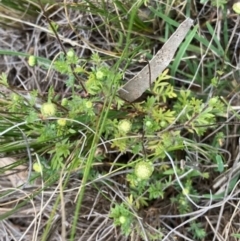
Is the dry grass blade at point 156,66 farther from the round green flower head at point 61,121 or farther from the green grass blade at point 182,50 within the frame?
the round green flower head at point 61,121

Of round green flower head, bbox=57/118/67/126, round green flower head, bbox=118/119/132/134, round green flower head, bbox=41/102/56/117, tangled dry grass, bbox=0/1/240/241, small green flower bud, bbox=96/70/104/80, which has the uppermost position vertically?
small green flower bud, bbox=96/70/104/80

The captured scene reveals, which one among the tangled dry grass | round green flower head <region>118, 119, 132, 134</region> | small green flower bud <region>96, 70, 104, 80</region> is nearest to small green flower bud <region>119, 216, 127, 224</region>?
the tangled dry grass

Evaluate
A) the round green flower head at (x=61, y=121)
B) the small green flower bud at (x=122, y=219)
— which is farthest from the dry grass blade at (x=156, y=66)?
the small green flower bud at (x=122, y=219)

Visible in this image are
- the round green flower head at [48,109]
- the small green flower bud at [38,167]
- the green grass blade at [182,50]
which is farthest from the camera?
the green grass blade at [182,50]

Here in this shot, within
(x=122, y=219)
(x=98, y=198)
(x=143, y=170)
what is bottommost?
(x=98, y=198)

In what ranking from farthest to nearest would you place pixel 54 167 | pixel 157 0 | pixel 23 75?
pixel 23 75
pixel 157 0
pixel 54 167

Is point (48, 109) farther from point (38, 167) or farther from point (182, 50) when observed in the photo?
point (182, 50)

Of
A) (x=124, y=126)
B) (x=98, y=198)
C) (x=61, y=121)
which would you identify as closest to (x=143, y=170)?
(x=124, y=126)

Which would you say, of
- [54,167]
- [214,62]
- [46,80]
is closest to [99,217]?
[54,167]

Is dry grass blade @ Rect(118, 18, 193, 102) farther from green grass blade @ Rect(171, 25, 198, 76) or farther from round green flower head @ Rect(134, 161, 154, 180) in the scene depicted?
round green flower head @ Rect(134, 161, 154, 180)

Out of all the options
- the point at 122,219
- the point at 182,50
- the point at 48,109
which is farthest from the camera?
the point at 182,50

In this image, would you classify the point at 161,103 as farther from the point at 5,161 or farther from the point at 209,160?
the point at 5,161
